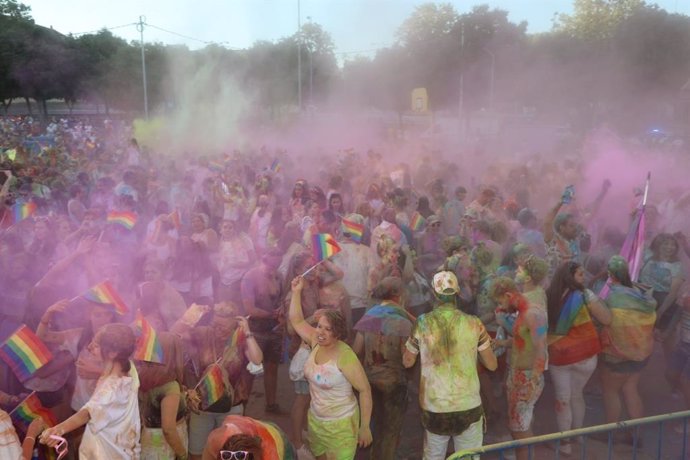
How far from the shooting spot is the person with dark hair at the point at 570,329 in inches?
169

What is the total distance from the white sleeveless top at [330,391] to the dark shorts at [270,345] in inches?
53.7

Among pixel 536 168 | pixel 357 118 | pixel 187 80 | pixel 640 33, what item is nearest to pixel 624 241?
pixel 536 168

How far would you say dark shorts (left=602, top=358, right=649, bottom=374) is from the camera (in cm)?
453

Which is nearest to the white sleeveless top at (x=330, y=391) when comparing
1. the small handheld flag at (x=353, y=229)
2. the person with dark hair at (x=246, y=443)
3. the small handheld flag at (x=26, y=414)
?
the person with dark hair at (x=246, y=443)

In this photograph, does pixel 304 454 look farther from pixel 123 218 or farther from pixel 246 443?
pixel 123 218

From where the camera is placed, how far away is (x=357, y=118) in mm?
26266

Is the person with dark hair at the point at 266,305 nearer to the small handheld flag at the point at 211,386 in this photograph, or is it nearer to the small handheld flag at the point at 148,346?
the small handheld flag at the point at 211,386

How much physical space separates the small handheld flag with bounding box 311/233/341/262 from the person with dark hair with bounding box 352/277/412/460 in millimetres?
846

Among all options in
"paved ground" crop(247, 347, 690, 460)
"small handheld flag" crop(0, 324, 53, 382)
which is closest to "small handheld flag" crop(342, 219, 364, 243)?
"paved ground" crop(247, 347, 690, 460)

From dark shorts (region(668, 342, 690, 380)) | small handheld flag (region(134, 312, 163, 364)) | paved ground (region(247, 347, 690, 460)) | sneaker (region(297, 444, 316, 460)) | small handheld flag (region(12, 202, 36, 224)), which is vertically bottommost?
paved ground (region(247, 347, 690, 460))

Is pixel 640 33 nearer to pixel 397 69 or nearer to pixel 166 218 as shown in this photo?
pixel 397 69

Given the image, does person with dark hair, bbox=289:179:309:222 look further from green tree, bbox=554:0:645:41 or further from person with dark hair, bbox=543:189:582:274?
green tree, bbox=554:0:645:41

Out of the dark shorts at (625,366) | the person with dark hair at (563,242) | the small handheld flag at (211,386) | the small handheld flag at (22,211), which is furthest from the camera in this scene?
the small handheld flag at (22,211)

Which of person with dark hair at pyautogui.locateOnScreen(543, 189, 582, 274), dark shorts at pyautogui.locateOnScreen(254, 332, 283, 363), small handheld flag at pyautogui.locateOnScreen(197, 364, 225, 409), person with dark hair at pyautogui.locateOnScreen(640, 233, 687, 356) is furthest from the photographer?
person with dark hair at pyautogui.locateOnScreen(543, 189, 582, 274)
